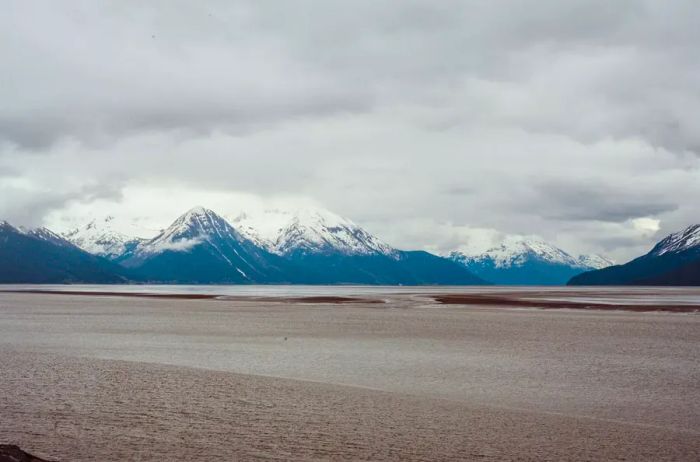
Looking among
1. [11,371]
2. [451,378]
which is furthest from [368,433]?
[11,371]

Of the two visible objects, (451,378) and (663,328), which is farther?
(663,328)

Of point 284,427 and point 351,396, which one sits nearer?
point 284,427

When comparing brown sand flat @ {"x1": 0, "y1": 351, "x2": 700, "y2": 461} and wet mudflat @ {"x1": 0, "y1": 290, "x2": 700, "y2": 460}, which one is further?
wet mudflat @ {"x1": 0, "y1": 290, "x2": 700, "y2": 460}

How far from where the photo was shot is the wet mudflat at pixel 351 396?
67.3ft

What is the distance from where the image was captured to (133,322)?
73.1 metres

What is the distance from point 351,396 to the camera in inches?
1135

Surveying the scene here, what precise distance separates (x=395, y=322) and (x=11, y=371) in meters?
44.2

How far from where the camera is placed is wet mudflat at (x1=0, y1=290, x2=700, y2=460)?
67.3ft

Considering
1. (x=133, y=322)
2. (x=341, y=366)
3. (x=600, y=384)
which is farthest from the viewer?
(x=133, y=322)

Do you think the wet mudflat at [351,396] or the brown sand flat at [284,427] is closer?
the brown sand flat at [284,427]

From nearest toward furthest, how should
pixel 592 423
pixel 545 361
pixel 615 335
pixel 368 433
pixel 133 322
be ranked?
pixel 368 433 → pixel 592 423 → pixel 545 361 → pixel 615 335 → pixel 133 322

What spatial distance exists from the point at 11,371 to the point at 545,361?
27.4 m

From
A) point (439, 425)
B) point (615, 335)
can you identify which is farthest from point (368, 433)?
point (615, 335)

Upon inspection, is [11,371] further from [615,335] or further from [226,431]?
[615,335]
